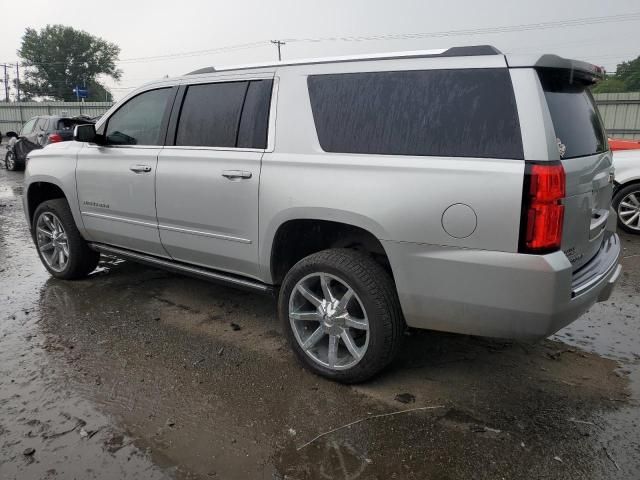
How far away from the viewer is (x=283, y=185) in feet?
10.7

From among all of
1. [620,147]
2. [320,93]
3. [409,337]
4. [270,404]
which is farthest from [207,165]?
[620,147]

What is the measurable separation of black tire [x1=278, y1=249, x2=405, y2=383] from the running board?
1.76ft

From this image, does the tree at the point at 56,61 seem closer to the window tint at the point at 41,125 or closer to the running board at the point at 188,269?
the window tint at the point at 41,125

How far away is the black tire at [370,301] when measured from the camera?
117 inches

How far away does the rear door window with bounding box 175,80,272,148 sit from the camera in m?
3.52

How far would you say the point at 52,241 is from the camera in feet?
17.2

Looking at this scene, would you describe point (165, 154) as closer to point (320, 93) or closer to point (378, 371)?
point (320, 93)

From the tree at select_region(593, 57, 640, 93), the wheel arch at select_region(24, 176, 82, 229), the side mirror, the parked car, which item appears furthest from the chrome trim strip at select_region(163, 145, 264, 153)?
the tree at select_region(593, 57, 640, 93)

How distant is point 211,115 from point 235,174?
2.01 feet

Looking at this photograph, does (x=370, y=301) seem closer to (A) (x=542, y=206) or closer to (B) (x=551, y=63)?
(A) (x=542, y=206)

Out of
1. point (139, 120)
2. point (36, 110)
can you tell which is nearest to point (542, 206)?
point (139, 120)

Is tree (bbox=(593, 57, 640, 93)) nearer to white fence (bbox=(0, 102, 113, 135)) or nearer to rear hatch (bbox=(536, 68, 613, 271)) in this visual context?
white fence (bbox=(0, 102, 113, 135))

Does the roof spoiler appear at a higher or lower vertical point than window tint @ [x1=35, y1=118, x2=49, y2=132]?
higher

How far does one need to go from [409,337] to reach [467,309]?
1.27 metres
